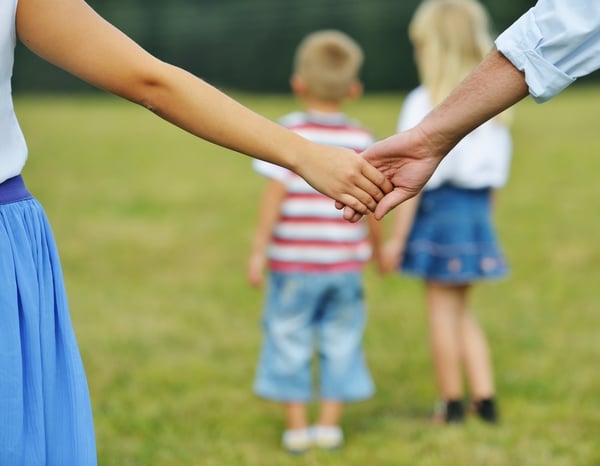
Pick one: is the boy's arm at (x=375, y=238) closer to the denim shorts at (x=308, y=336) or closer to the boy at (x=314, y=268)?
the boy at (x=314, y=268)

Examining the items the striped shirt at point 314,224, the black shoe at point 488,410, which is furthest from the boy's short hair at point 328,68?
the black shoe at point 488,410

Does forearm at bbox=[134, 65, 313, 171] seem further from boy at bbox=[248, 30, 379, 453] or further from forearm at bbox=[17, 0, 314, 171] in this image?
boy at bbox=[248, 30, 379, 453]

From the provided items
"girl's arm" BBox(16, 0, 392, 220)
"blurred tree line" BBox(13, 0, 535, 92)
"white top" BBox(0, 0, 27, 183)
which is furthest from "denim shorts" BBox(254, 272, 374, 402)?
"blurred tree line" BBox(13, 0, 535, 92)

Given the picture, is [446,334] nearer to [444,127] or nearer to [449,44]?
[449,44]

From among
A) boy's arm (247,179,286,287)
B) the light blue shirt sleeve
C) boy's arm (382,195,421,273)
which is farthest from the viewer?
boy's arm (382,195,421,273)

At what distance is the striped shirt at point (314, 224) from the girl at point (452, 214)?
0.90 ft

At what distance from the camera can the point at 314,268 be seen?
4250 millimetres

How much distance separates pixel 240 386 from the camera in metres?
5.15

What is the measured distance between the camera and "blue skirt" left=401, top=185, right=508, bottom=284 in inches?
178

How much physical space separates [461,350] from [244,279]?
2.80 m

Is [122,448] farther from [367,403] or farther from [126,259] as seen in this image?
[126,259]

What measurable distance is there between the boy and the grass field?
0.24 meters

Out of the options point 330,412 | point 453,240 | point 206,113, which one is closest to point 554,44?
point 206,113

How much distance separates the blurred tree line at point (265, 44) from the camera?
2453cm
